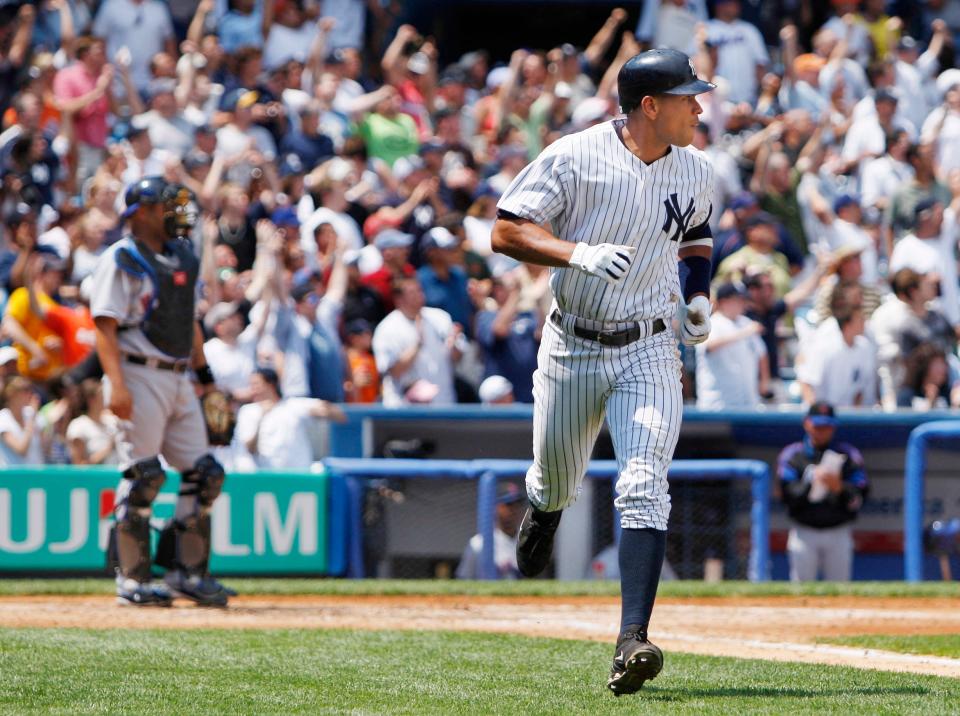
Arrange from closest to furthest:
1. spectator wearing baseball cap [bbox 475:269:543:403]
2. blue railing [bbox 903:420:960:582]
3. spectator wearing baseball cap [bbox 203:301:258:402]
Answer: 1. blue railing [bbox 903:420:960:582]
2. spectator wearing baseball cap [bbox 203:301:258:402]
3. spectator wearing baseball cap [bbox 475:269:543:403]

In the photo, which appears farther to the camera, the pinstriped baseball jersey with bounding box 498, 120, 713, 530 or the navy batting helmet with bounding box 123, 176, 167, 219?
the navy batting helmet with bounding box 123, 176, 167, 219

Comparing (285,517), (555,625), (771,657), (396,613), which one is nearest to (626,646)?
(771,657)

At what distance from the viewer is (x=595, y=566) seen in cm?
1082

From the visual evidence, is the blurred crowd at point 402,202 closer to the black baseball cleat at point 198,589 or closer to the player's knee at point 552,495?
the black baseball cleat at point 198,589

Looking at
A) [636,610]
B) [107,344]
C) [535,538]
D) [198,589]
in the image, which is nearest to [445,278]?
[198,589]

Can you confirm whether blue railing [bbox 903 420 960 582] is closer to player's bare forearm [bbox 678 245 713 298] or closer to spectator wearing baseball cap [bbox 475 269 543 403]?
spectator wearing baseball cap [bbox 475 269 543 403]

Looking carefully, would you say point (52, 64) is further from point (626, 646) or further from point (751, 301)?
point (626, 646)

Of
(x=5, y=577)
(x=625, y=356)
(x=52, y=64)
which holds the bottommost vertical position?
(x=5, y=577)

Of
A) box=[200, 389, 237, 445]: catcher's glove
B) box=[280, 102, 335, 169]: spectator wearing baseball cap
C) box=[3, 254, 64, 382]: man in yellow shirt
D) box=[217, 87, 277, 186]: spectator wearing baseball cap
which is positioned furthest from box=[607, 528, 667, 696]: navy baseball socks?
box=[280, 102, 335, 169]: spectator wearing baseball cap

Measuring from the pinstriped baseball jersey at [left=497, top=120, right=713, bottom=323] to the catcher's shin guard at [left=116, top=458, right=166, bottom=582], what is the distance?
2798 mm

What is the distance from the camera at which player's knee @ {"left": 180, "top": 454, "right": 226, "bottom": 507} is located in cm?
759

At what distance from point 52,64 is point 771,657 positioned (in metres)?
9.98

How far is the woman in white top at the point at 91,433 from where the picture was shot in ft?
35.0

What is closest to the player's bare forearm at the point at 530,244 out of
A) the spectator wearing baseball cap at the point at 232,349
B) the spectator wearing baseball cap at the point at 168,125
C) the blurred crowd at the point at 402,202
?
the blurred crowd at the point at 402,202
